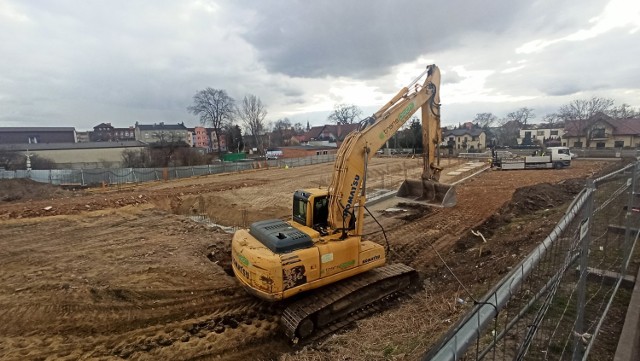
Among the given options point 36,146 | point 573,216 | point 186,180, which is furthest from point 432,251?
point 36,146

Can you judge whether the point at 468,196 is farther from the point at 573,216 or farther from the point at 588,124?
the point at 588,124

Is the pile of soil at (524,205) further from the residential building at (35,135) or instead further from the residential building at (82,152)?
the residential building at (35,135)

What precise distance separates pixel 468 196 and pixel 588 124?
56.6 meters

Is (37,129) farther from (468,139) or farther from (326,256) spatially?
(468,139)

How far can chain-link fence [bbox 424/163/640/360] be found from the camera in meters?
1.48

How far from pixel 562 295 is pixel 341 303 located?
15.6ft

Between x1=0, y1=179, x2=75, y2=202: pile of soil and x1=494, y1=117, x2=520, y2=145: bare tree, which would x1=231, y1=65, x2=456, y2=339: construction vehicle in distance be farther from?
x1=494, y1=117, x2=520, y2=145: bare tree

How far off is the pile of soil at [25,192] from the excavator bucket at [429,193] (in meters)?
23.4

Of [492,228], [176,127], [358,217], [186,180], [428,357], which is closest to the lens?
[428,357]

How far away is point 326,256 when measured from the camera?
276 inches

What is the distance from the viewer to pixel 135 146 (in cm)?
5575

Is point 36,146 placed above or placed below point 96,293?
above

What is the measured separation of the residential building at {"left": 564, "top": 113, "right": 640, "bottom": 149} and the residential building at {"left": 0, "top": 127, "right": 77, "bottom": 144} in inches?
4373

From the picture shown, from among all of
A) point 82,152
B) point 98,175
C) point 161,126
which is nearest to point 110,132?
point 161,126
